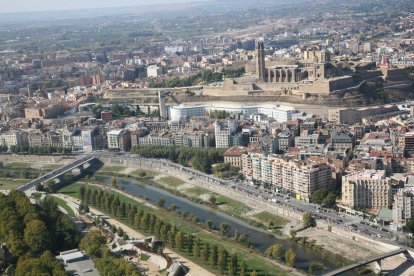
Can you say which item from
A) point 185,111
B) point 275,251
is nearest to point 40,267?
point 275,251

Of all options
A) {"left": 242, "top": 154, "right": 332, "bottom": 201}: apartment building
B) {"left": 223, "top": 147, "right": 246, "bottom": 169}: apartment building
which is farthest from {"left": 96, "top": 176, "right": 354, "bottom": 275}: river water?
{"left": 223, "top": 147, "right": 246, "bottom": 169}: apartment building

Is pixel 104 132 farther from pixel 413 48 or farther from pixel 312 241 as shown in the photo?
pixel 413 48

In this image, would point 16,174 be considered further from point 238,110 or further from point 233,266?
point 233,266

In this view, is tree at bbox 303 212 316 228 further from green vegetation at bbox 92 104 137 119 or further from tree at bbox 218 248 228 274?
green vegetation at bbox 92 104 137 119

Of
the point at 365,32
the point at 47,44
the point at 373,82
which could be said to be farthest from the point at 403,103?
the point at 47,44

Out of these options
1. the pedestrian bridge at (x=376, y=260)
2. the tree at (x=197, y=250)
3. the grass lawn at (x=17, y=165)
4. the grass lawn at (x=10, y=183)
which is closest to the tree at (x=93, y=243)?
the tree at (x=197, y=250)
